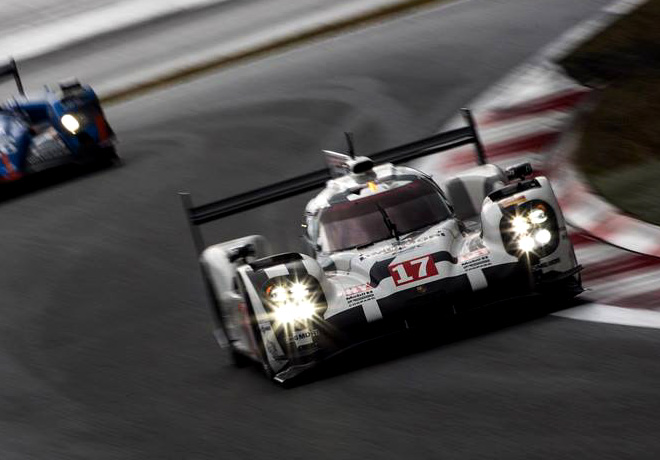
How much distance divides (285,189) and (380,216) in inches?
30.1

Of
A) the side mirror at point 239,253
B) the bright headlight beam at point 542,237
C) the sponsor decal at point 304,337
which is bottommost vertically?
the sponsor decal at point 304,337

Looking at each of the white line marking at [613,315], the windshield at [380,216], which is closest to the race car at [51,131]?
the windshield at [380,216]

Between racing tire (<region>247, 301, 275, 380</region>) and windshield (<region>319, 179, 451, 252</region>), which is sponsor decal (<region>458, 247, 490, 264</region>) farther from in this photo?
racing tire (<region>247, 301, 275, 380</region>)

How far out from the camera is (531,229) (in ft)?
26.2

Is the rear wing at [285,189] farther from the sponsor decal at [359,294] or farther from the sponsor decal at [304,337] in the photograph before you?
the sponsor decal at [304,337]

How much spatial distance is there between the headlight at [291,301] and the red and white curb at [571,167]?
149cm

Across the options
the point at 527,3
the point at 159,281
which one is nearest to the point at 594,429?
the point at 159,281

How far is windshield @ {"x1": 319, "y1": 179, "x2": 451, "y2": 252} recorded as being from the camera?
28.3 ft

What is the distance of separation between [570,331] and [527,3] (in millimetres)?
12114

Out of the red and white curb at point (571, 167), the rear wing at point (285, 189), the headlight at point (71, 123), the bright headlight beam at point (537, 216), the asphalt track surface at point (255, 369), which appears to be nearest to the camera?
the asphalt track surface at point (255, 369)

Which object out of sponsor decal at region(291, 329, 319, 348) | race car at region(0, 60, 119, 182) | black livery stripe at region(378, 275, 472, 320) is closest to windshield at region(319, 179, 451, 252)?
black livery stripe at region(378, 275, 472, 320)

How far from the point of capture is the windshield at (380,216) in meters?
8.62

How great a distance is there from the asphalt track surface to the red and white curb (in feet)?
1.23

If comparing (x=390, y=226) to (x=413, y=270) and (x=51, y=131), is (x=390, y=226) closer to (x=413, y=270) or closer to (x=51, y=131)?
(x=413, y=270)
